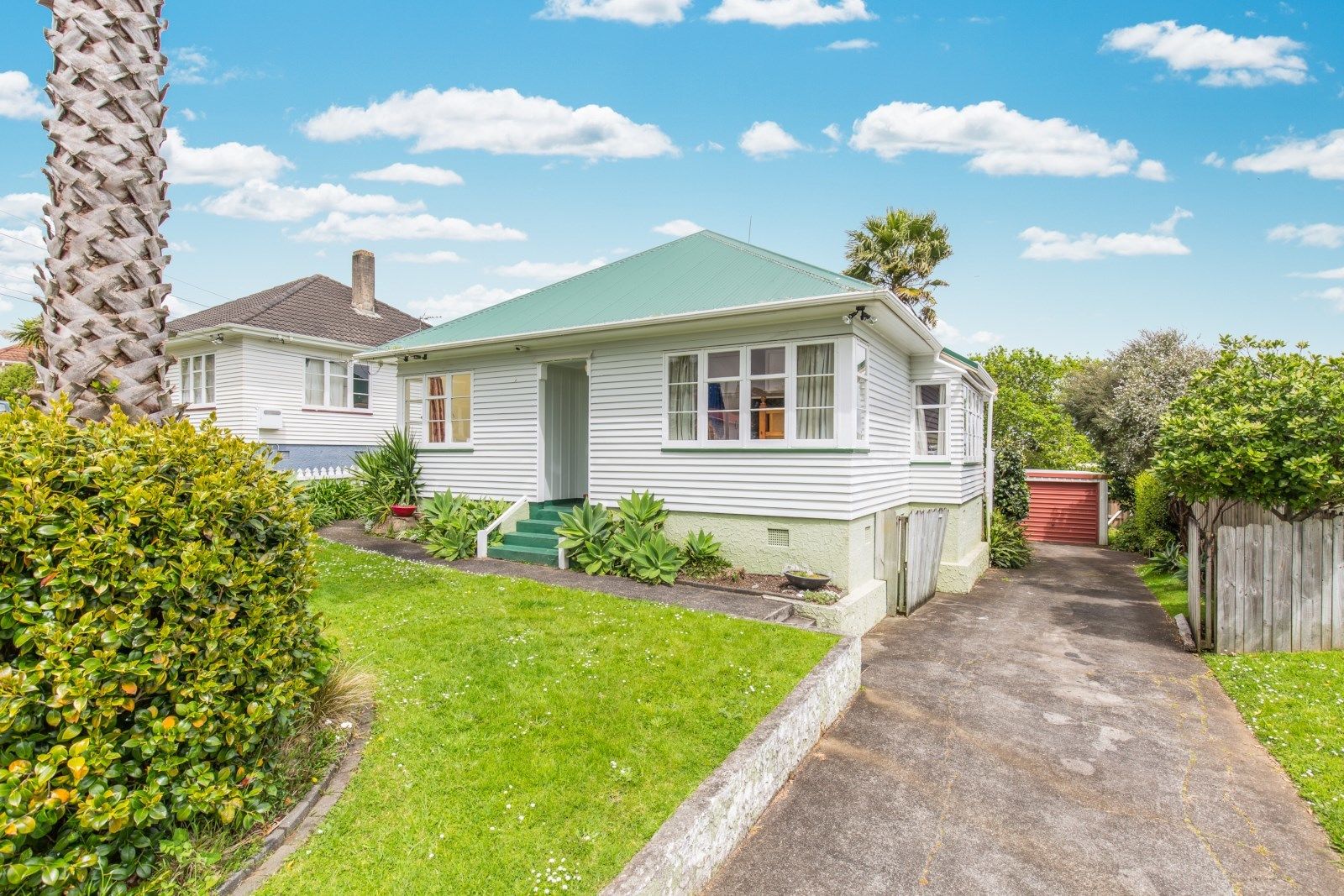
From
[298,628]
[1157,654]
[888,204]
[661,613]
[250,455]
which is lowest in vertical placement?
[1157,654]

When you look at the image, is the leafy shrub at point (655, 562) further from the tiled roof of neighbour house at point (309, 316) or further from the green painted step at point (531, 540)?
the tiled roof of neighbour house at point (309, 316)

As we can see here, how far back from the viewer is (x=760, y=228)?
43.7 ft

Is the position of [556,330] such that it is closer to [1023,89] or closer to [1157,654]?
[1157,654]

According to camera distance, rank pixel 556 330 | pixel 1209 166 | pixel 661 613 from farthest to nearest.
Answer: pixel 1209 166, pixel 556 330, pixel 661 613

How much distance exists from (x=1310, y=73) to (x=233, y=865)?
819 inches

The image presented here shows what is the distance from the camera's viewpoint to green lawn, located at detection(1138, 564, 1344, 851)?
15.9ft

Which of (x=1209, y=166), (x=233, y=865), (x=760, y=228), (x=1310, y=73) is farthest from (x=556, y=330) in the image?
(x=1310, y=73)

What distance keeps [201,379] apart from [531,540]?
1413cm

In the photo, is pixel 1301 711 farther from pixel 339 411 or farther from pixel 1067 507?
pixel 339 411

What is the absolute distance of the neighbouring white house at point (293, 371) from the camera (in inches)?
673

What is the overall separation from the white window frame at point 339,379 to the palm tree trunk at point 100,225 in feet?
48.7

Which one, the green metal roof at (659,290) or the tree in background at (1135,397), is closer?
the green metal roof at (659,290)

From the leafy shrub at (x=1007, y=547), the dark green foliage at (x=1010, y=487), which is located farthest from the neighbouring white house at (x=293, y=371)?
the dark green foliage at (x=1010, y=487)

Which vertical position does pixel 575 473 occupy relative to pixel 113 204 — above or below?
below
